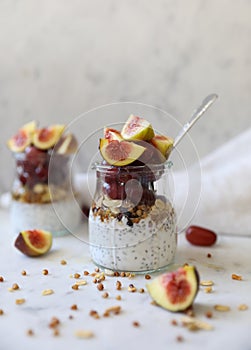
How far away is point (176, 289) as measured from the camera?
1.04 meters

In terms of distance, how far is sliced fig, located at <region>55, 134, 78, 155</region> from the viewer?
1.58 meters

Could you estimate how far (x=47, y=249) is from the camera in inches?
54.7

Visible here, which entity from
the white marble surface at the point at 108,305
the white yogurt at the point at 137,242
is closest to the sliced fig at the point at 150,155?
the white yogurt at the point at 137,242

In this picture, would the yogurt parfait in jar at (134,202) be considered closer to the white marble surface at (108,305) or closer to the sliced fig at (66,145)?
the white marble surface at (108,305)

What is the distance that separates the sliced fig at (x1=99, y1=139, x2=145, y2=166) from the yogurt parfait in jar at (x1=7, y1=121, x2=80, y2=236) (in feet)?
1.27

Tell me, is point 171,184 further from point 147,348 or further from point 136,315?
Answer: point 147,348

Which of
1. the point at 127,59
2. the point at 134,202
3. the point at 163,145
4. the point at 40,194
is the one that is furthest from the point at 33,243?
the point at 127,59

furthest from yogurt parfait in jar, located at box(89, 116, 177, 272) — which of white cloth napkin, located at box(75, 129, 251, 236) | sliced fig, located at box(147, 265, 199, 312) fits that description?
white cloth napkin, located at box(75, 129, 251, 236)

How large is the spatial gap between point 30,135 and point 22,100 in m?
0.35

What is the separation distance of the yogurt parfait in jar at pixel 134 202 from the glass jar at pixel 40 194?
0.35 metres

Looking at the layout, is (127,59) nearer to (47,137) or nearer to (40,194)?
(47,137)

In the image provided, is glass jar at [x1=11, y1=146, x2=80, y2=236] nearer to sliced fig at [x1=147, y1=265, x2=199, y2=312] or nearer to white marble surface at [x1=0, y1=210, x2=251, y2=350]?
white marble surface at [x1=0, y1=210, x2=251, y2=350]

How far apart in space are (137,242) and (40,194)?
0.47 meters

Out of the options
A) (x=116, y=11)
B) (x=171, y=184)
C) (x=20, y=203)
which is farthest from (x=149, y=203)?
(x=116, y=11)
